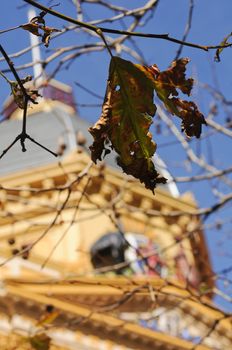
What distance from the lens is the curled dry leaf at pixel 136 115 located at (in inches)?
75.9

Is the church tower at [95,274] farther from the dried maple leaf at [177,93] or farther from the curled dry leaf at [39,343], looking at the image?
the dried maple leaf at [177,93]

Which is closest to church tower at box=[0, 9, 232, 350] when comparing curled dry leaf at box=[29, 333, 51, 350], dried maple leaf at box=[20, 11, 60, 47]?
curled dry leaf at box=[29, 333, 51, 350]

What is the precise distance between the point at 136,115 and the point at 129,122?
22 millimetres

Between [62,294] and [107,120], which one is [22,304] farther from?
[107,120]

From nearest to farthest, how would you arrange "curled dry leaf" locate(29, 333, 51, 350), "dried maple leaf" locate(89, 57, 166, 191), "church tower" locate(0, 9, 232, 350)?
"dried maple leaf" locate(89, 57, 166, 191)
"curled dry leaf" locate(29, 333, 51, 350)
"church tower" locate(0, 9, 232, 350)

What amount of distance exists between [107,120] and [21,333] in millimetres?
12870

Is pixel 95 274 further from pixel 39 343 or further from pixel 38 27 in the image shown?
pixel 38 27

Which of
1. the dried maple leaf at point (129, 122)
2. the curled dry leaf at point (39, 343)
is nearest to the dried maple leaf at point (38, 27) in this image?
the dried maple leaf at point (129, 122)

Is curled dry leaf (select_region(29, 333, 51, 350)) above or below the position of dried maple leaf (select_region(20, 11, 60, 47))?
below

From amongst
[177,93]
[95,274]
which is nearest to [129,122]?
[177,93]

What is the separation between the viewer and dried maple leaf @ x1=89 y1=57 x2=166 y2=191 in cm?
192

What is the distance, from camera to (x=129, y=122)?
1963mm

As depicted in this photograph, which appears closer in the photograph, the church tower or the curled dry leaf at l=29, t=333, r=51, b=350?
the curled dry leaf at l=29, t=333, r=51, b=350

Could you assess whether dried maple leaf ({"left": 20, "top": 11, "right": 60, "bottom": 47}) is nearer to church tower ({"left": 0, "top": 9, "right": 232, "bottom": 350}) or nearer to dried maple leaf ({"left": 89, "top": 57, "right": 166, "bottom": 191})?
dried maple leaf ({"left": 89, "top": 57, "right": 166, "bottom": 191})
